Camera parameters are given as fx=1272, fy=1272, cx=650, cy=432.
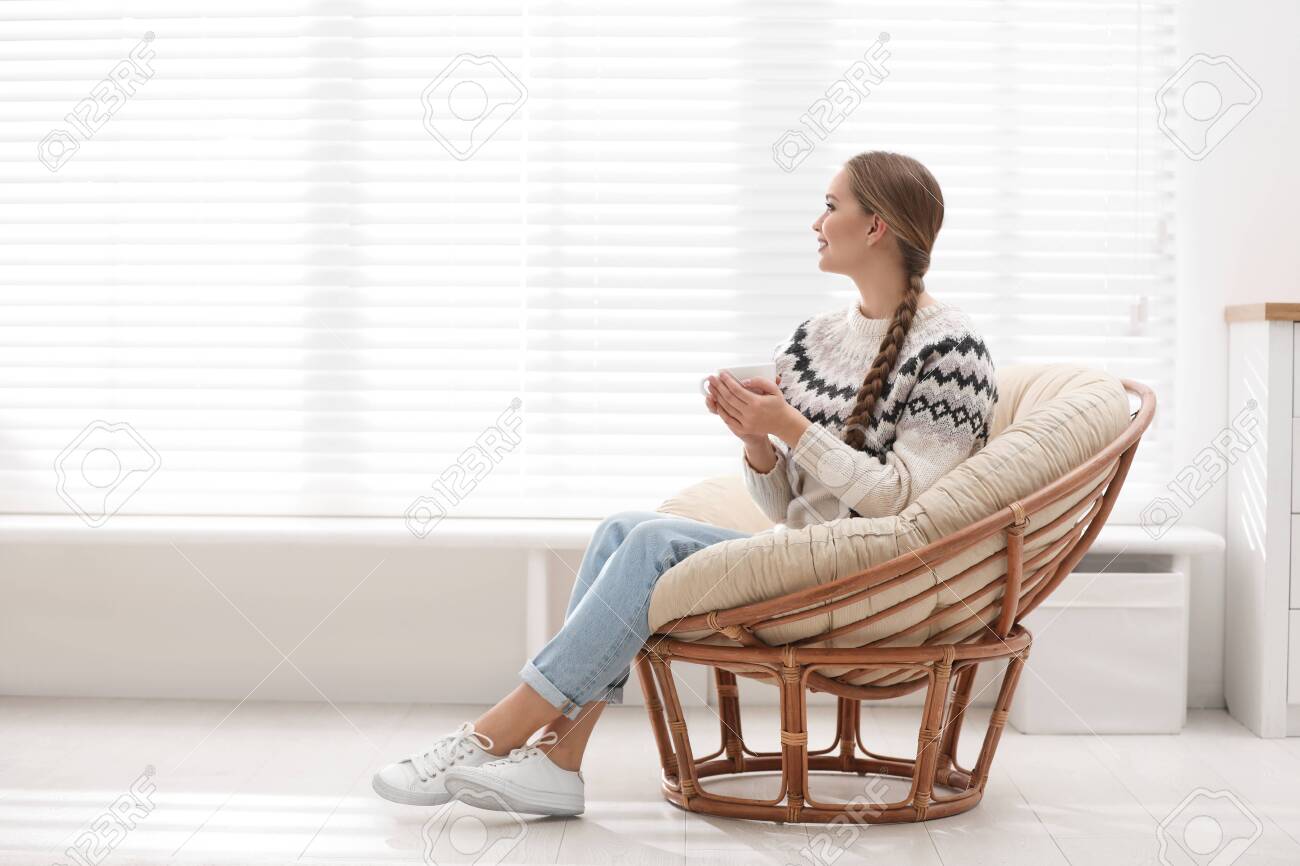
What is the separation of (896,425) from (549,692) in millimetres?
688

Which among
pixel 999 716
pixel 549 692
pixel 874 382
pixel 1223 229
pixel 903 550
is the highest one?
pixel 1223 229

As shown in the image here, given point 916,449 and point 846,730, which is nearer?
point 916,449

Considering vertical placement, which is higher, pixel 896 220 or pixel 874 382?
pixel 896 220

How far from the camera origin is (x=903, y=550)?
6.17 ft

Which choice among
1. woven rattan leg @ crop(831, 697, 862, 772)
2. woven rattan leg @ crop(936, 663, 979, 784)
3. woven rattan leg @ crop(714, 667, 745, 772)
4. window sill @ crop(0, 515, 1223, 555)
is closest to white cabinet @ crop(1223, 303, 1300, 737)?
window sill @ crop(0, 515, 1223, 555)

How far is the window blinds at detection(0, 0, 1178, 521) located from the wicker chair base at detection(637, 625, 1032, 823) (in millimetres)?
952

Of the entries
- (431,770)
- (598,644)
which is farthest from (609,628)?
(431,770)

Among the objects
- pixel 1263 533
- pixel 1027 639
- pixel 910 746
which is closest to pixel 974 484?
pixel 1027 639

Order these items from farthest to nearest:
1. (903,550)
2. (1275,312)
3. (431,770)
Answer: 1. (1275,312)
2. (431,770)
3. (903,550)

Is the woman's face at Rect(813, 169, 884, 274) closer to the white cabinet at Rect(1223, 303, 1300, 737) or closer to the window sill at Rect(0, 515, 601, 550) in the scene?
the window sill at Rect(0, 515, 601, 550)

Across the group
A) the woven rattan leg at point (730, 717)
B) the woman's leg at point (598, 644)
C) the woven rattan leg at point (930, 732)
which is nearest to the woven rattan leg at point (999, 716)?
the woven rattan leg at point (930, 732)

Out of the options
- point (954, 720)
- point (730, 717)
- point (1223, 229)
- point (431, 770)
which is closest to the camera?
point (431, 770)

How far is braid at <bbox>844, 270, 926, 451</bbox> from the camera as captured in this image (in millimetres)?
2025

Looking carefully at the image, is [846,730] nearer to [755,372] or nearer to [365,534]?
[755,372]
